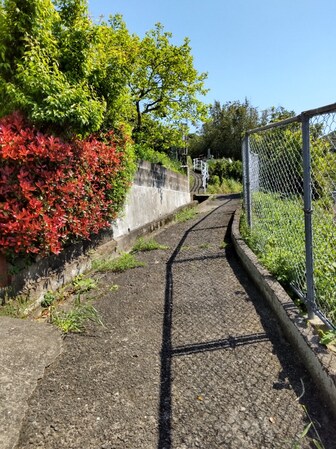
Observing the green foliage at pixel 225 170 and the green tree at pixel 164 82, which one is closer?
the green tree at pixel 164 82

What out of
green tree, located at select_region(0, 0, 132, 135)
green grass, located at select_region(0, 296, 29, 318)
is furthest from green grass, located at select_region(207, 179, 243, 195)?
green grass, located at select_region(0, 296, 29, 318)

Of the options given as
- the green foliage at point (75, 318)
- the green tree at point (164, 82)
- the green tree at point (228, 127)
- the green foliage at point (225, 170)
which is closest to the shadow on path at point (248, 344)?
the green foliage at point (75, 318)

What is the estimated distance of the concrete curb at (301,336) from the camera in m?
1.81

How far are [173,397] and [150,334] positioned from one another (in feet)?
2.68

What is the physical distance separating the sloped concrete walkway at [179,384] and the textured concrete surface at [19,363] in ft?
0.21

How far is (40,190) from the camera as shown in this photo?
10.6ft

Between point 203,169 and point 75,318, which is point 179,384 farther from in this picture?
point 203,169

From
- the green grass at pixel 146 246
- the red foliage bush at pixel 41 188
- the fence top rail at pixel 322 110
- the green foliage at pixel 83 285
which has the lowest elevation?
the green foliage at pixel 83 285

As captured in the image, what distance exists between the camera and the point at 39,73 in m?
3.38

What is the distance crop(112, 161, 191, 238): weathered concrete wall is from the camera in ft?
20.0

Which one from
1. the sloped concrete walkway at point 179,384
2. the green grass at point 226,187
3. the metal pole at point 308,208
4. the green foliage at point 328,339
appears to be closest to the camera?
the sloped concrete walkway at point 179,384

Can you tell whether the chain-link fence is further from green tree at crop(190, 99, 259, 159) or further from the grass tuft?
green tree at crop(190, 99, 259, 159)

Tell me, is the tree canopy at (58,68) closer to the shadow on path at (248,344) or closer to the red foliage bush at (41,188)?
the red foliage bush at (41,188)

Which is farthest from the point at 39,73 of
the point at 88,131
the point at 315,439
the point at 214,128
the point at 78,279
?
the point at 214,128
